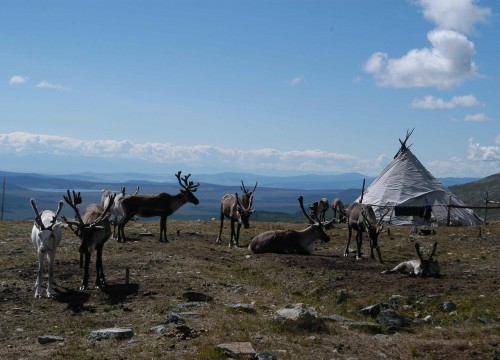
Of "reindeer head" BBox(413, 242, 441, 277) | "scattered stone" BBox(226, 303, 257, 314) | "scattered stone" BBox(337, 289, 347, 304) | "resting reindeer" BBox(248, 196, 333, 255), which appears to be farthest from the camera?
"resting reindeer" BBox(248, 196, 333, 255)

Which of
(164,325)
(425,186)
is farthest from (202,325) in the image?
(425,186)

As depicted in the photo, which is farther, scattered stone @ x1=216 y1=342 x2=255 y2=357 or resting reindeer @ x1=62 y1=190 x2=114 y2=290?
resting reindeer @ x1=62 y1=190 x2=114 y2=290

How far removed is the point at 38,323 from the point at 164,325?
9.15ft

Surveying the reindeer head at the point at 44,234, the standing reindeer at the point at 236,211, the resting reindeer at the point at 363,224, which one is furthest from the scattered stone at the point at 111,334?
the standing reindeer at the point at 236,211

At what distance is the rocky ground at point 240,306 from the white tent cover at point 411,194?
19.4m

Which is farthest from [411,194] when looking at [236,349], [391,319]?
[236,349]

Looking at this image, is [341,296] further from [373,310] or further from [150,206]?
[150,206]

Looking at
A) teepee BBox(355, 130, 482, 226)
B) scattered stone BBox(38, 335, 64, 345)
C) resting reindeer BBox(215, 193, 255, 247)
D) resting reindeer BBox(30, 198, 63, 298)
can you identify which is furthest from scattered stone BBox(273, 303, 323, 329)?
teepee BBox(355, 130, 482, 226)

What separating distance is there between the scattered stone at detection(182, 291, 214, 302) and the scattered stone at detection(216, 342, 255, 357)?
4.27 meters

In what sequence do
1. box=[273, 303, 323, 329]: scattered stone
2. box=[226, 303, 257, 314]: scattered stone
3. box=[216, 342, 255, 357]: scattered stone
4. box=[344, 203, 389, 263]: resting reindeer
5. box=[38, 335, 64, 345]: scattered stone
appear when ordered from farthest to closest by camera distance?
1. box=[344, 203, 389, 263]: resting reindeer
2. box=[226, 303, 257, 314]: scattered stone
3. box=[273, 303, 323, 329]: scattered stone
4. box=[38, 335, 64, 345]: scattered stone
5. box=[216, 342, 255, 357]: scattered stone

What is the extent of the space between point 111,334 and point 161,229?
1478 centimetres

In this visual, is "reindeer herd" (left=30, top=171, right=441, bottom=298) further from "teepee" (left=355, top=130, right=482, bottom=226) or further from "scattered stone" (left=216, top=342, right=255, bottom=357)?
"teepee" (left=355, top=130, right=482, bottom=226)

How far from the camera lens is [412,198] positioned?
43.5 m

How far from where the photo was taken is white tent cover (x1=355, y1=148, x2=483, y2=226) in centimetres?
4272
